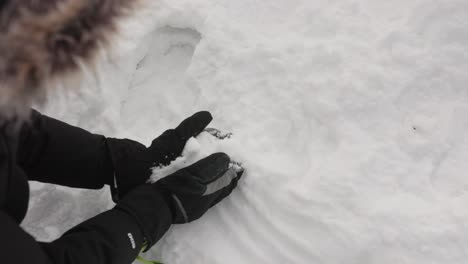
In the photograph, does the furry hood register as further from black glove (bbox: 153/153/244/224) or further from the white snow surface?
black glove (bbox: 153/153/244/224)

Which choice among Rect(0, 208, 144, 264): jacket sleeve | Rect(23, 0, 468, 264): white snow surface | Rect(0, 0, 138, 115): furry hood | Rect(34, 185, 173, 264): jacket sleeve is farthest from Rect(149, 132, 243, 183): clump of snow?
Rect(0, 0, 138, 115): furry hood

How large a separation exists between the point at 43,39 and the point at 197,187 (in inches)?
29.7

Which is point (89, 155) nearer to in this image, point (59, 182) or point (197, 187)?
point (59, 182)

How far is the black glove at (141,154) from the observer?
134cm

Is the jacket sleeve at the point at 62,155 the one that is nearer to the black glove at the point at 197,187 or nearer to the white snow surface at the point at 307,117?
the white snow surface at the point at 307,117

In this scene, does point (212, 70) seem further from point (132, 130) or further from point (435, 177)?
point (435, 177)

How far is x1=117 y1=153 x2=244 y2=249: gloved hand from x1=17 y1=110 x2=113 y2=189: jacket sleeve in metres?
0.17

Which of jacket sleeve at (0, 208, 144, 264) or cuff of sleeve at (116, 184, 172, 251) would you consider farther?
cuff of sleeve at (116, 184, 172, 251)

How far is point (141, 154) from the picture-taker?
4.53 ft

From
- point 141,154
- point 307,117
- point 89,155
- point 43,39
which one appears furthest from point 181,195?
point 43,39

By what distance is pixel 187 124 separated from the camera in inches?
57.9

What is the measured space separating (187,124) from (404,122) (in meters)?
0.84

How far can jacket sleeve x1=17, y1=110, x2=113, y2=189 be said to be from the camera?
46.6 inches

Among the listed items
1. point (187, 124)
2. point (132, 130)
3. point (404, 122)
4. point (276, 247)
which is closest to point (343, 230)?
point (276, 247)
